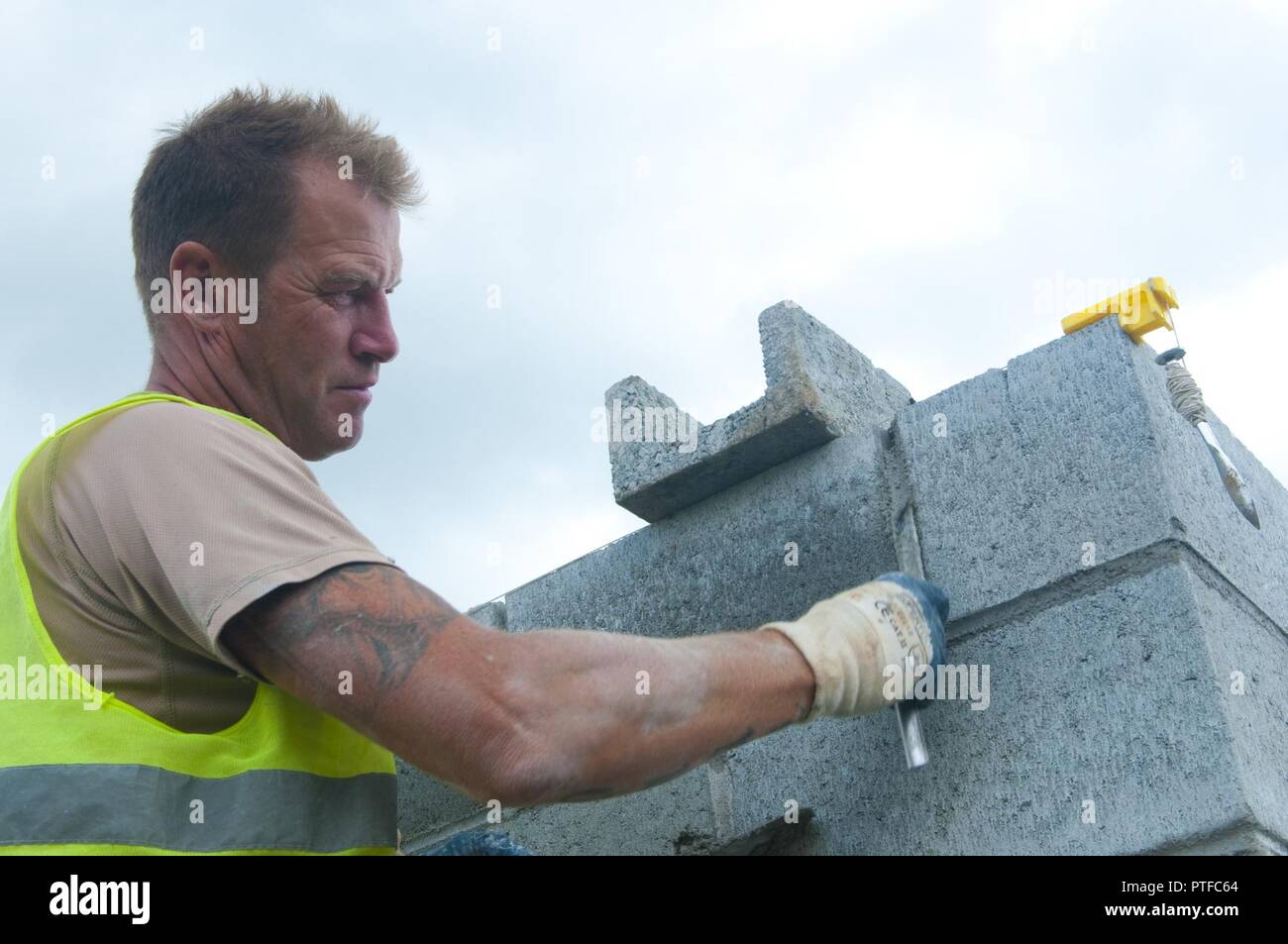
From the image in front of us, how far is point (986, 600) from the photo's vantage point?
243cm

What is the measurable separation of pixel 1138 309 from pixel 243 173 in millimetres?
1604

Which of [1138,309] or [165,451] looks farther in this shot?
[1138,309]

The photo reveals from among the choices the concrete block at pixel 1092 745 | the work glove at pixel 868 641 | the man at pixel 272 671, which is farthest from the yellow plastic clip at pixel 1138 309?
the man at pixel 272 671

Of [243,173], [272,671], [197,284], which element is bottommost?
[272,671]

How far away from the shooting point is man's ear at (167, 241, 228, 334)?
2277 millimetres

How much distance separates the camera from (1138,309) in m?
2.49

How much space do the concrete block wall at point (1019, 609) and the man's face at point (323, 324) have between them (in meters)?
0.75

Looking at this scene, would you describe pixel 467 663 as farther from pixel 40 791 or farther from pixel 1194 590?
pixel 1194 590
